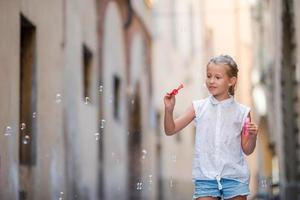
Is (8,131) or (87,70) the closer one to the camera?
(8,131)

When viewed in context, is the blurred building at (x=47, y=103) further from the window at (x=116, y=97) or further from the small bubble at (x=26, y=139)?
the window at (x=116, y=97)

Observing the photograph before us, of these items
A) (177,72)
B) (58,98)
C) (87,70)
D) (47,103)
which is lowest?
(47,103)

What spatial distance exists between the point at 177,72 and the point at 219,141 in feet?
77.2

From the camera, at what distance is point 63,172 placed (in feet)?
35.5

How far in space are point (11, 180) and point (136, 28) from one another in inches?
476

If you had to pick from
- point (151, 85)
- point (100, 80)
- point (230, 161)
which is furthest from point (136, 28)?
point (230, 161)

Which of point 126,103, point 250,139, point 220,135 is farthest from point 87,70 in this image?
point 250,139

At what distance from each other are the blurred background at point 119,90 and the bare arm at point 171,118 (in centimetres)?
298

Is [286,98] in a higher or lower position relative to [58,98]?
higher

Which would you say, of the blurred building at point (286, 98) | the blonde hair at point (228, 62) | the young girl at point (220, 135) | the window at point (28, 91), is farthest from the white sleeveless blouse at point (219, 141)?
the blurred building at point (286, 98)

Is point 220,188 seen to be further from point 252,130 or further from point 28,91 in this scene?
point 28,91

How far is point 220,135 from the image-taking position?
491 cm

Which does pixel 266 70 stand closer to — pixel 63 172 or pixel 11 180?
pixel 63 172

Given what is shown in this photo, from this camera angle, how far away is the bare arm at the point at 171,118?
4820 millimetres
